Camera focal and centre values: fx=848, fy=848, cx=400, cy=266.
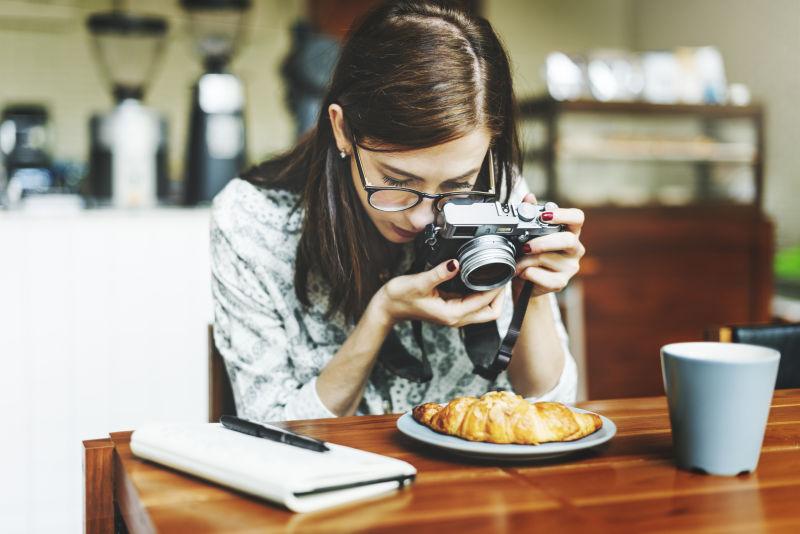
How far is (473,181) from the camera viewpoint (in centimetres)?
112

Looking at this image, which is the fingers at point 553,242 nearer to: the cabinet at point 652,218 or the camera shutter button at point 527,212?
the camera shutter button at point 527,212

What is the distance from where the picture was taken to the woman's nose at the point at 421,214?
1084 millimetres

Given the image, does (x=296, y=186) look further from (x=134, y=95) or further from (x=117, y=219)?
(x=134, y=95)

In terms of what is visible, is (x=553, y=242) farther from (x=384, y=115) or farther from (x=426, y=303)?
(x=384, y=115)

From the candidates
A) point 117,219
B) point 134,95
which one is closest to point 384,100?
point 117,219

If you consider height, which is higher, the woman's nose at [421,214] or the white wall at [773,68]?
the white wall at [773,68]

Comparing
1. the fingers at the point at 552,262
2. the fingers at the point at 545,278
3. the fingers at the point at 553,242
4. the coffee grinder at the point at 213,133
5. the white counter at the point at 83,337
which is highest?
the coffee grinder at the point at 213,133

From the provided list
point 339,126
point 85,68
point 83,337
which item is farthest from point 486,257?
point 85,68

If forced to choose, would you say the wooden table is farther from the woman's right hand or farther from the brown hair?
the brown hair

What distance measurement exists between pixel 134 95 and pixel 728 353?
2.00m

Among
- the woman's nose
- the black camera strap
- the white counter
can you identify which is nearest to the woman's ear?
the woman's nose

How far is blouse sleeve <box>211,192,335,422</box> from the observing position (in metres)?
1.12

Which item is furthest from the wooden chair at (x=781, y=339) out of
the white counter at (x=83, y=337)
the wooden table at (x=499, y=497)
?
the white counter at (x=83, y=337)

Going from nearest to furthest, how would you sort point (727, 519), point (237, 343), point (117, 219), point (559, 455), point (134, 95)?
point (727, 519), point (559, 455), point (237, 343), point (117, 219), point (134, 95)
